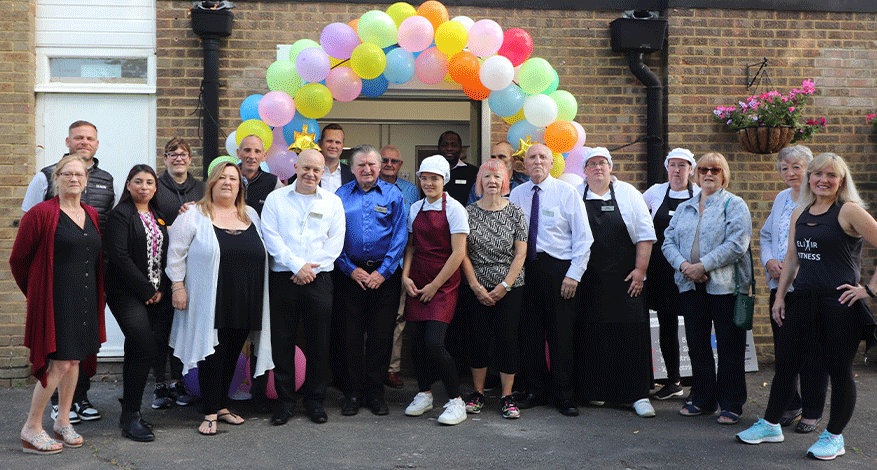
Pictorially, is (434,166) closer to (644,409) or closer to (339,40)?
(339,40)

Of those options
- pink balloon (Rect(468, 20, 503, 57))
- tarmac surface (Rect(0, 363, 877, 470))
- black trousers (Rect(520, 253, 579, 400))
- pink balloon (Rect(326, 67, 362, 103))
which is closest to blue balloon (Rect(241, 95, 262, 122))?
pink balloon (Rect(326, 67, 362, 103))

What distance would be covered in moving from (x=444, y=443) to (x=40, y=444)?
94.6 inches

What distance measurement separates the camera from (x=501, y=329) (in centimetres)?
533

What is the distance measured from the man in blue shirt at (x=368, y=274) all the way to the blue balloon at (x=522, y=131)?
49.0 inches

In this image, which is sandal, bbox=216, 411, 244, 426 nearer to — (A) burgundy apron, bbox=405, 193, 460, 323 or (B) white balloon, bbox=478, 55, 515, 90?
(A) burgundy apron, bbox=405, 193, 460, 323

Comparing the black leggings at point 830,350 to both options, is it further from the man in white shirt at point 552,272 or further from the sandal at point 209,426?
the sandal at point 209,426

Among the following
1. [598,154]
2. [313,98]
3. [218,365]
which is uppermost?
[313,98]

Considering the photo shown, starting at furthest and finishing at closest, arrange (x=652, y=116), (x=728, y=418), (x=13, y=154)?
(x=652, y=116), (x=13, y=154), (x=728, y=418)

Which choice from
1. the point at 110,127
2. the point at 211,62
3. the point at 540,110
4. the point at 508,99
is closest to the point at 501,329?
the point at 540,110

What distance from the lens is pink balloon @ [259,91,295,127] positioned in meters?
5.74

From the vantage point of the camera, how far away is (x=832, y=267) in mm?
4457

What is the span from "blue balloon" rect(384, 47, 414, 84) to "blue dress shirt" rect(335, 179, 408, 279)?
0.96 metres

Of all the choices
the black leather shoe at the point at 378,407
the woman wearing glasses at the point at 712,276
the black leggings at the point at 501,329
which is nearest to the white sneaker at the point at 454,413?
the black leggings at the point at 501,329

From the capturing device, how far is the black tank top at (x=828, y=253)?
175 inches
